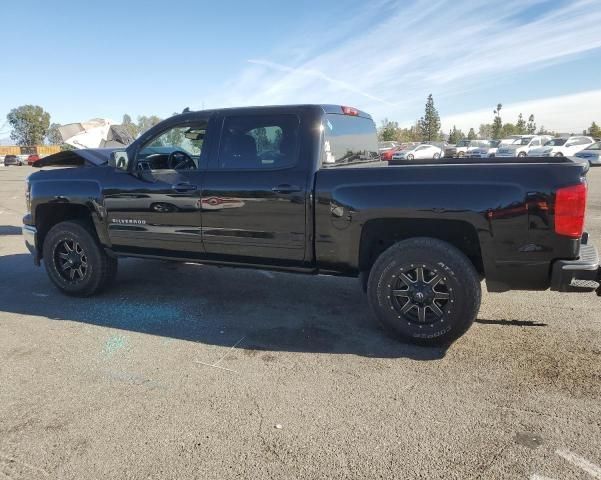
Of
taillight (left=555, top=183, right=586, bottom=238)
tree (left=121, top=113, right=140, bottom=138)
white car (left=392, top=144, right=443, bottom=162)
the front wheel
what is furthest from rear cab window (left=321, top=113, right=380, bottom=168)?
white car (left=392, top=144, right=443, bottom=162)

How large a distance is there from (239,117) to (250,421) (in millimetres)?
2742

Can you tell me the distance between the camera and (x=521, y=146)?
34.2 meters

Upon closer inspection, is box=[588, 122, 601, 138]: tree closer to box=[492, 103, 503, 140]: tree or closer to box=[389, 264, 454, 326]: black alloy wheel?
box=[492, 103, 503, 140]: tree

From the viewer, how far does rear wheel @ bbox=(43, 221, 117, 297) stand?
5.03 m

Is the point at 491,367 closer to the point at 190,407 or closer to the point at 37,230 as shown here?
the point at 190,407

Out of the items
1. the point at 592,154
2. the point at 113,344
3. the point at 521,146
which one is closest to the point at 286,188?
the point at 113,344

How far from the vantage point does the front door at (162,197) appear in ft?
14.7

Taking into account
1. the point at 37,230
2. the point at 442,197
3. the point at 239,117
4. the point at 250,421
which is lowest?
the point at 250,421

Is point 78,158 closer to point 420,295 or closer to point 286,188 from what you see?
point 286,188

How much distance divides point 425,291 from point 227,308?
205 cm

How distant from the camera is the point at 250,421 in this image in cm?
278

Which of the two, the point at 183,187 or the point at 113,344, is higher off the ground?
the point at 183,187

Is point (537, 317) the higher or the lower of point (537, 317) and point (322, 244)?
the lower

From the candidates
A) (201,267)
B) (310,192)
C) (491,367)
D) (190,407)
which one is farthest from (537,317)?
(201,267)
